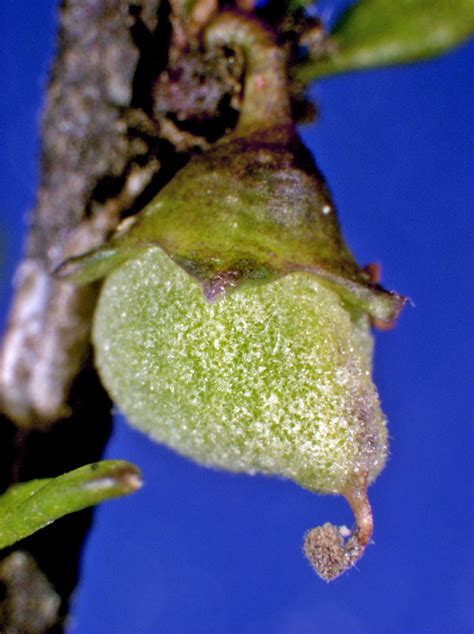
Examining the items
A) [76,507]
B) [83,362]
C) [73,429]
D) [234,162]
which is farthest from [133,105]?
[76,507]

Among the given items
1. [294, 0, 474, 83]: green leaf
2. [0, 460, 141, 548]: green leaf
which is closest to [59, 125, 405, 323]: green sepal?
[0, 460, 141, 548]: green leaf

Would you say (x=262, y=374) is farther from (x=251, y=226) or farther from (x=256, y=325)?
(x=251, y=226)

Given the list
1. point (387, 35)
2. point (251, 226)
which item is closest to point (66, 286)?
point (251, 226)

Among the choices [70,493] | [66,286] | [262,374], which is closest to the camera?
[70,493]

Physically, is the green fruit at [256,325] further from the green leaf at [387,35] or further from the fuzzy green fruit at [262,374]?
the green leaf at [387,35]

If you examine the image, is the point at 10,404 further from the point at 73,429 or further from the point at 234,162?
the point at 234,162

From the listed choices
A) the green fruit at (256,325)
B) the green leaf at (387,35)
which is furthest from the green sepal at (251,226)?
the green leaf at (387,35)
